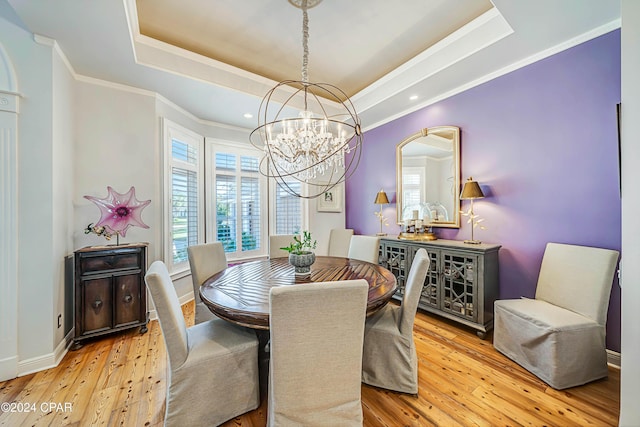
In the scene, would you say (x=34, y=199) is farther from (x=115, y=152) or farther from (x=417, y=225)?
(x=417, y=225)

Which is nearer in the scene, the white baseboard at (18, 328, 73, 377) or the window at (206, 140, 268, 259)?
the white baseboard at (18, 328, 73, 377)

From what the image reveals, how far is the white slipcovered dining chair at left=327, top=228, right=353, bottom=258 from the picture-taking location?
3.55m

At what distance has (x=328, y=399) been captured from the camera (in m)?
1.29

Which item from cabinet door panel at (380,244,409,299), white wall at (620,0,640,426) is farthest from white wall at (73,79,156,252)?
white wall at (620,0,640,426)

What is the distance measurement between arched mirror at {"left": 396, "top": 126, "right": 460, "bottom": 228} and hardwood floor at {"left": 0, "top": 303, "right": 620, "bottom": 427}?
165 centimetres

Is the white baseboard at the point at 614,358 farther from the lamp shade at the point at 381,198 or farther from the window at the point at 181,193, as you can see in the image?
the window at the point at 181,193

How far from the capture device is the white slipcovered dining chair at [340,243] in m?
3.55

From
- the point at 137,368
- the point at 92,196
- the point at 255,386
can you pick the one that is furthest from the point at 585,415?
the point at 92,196

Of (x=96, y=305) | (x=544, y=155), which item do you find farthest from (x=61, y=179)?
(x=544, y=155)

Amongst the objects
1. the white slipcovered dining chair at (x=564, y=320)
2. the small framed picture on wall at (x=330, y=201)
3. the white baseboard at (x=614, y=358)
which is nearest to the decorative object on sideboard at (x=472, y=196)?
the white slipcovered dining chair at (x=564, y=320)

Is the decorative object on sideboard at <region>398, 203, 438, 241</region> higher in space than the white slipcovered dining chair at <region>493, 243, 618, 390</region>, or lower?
higher

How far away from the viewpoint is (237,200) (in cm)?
425

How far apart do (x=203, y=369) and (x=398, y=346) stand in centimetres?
128

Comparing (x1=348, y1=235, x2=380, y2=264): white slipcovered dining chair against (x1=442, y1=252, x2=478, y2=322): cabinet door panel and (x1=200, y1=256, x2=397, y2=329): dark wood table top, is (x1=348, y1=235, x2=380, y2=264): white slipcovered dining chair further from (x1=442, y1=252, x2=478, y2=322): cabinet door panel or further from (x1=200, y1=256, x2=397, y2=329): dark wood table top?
(x1=442, y1=252, x2=478, y2=322): cabinet door panel
